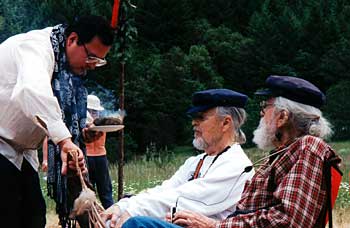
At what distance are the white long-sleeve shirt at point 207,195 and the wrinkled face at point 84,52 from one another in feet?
2.00

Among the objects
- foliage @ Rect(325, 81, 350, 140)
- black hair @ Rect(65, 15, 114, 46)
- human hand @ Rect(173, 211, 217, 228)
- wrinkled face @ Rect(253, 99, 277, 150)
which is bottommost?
foliage @ Rect(325, 81, 350, 140)

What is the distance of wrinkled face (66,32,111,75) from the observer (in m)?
2.95

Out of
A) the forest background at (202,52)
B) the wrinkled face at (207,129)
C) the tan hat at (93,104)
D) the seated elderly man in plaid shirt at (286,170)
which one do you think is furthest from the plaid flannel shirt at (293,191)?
the forest background at (202,52)

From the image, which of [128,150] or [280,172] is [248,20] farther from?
[280,172]

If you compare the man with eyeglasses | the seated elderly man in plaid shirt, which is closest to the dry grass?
the man with eyeglasses

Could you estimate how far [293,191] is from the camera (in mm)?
2430

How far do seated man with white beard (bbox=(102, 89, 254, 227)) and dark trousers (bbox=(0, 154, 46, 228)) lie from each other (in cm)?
35

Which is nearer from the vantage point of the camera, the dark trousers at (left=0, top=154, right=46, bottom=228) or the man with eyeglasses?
the man with eyeglasses

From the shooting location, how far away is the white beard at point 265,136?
9.05ft

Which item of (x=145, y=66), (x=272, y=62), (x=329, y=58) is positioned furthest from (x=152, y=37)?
(x=329, y=58)

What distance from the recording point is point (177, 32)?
24.9m

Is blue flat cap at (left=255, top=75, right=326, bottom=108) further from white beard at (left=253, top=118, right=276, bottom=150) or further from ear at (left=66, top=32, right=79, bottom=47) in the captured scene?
ear at (left=66, top=32, right=79, bottom=47)

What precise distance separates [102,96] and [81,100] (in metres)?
17.1

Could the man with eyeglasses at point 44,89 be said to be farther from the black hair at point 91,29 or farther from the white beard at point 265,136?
the white beard at point 265,136
